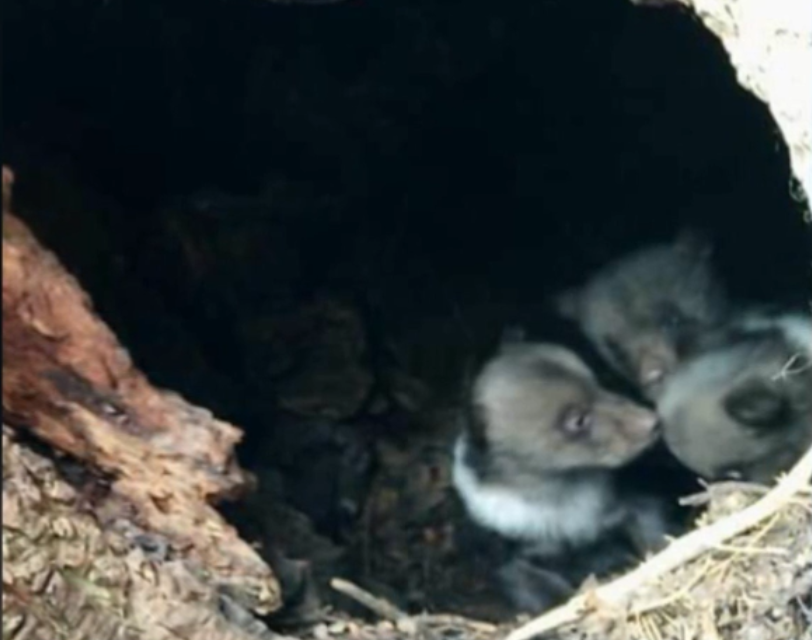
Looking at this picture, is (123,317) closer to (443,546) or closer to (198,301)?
(198,301)

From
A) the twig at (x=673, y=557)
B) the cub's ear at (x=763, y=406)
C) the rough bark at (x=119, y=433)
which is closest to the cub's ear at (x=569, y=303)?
the cub's ear at (x=763, y=406)

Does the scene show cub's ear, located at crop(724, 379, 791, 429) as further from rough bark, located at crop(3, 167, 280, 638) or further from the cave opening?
rough bark, located at crop(3, 167, 280, 638)

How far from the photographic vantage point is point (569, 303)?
514cm

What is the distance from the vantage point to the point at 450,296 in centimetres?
521

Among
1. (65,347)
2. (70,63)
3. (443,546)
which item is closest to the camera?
(65,347)

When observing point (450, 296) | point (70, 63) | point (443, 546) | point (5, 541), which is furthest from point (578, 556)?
point (5, 541)

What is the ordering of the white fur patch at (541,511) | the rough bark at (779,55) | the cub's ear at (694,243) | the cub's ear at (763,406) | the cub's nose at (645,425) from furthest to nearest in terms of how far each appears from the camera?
the cub's ear at (694,243) → the white fur patch at (541,511) → the cub's nose at (645,425) → the cub's ear at (763,406) → the rough bark at (779,55)

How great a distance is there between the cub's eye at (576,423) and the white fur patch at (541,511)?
20cm

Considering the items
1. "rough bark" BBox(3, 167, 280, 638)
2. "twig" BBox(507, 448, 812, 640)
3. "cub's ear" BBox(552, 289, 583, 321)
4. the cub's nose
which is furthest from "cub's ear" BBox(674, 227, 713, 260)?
"rough bark" BBox(3, 167, 280, 638)

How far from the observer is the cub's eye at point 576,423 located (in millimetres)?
4664

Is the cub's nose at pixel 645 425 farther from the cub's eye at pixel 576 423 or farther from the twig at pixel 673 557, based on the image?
the twig at pixel 673 557

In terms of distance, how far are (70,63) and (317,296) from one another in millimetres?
896

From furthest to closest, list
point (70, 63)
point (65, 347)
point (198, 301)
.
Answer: point (198, 301), point (70, 63), point (65, 347)

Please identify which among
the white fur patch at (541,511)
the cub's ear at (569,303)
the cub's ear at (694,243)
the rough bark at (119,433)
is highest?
the cub's ear at (694,243)
